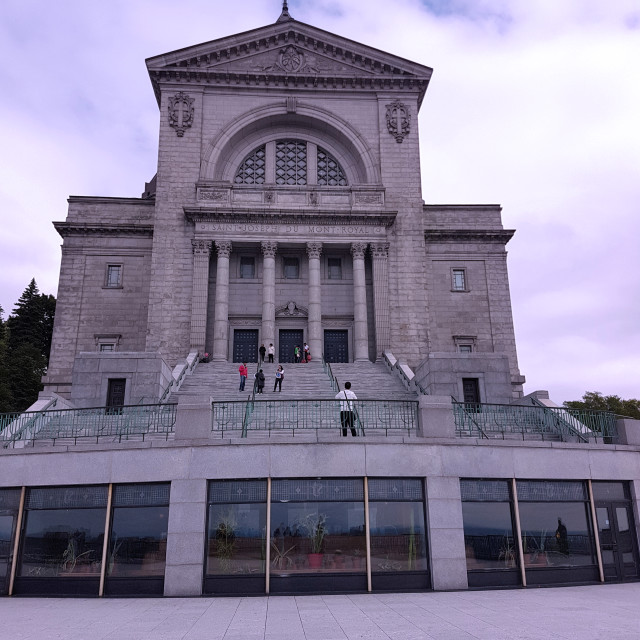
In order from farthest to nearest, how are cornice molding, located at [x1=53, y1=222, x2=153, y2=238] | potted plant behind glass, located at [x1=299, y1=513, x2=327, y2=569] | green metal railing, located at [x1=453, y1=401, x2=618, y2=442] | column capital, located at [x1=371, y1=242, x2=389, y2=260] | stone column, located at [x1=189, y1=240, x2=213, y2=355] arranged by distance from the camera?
cornice molding, located at [x1=53, y1=222, x2=153, y2=238]
column capital, located at [x1=371, y1=242, x2=389, y2=260]
stone column, located at [x1=189, y1=240, x2=213, y2=355]
green metal railing, located at [x1=453, y1=401, x2=618, y2=442]
potted plant behind glass, located at [x1=299, y1=513, x2=327, y2=569]

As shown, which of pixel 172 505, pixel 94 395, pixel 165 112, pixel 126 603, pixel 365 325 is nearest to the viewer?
pixel 126 603

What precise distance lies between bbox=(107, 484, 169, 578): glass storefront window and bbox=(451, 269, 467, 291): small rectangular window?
101ft

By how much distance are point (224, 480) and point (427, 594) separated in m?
5.01

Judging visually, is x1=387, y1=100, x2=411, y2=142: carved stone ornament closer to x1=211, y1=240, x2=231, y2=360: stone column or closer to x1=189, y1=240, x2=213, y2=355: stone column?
x1=211, y1=240, x2=231, y2=360: stone column

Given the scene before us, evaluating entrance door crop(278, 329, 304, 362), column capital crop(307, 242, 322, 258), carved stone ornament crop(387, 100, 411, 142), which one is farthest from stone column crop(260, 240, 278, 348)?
carved stone ornament crop(387, 100, 411, 142)

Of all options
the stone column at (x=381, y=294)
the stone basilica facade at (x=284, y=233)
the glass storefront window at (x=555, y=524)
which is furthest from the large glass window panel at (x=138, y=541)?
the stone column at (x=381, y=294)

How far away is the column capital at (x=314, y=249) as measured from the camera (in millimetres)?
37906

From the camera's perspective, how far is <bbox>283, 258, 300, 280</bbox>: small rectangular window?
3962 cm

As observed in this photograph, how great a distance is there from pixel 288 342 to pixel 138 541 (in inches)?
979

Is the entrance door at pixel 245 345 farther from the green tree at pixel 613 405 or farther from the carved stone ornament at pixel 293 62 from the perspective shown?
the green tree at pixel 613 405

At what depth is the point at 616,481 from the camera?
16.0 m

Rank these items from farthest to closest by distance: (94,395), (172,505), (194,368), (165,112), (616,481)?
1. (165,112)
2. (194,368)
3. (94,395)
4. (616,481)
5. (172,505)

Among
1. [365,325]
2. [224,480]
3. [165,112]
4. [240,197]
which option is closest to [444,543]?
[224,480]

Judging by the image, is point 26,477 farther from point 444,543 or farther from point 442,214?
point 442,214
